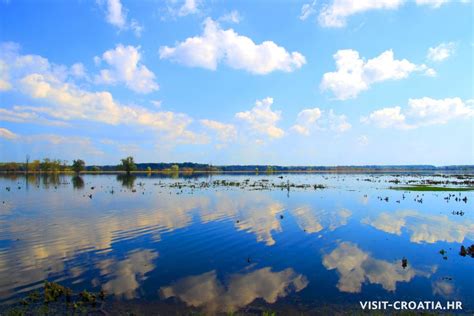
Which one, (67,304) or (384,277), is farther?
(384,277)

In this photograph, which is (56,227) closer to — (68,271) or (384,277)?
(68,271)

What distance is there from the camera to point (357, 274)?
1272 cm

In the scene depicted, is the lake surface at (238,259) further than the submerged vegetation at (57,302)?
Yes

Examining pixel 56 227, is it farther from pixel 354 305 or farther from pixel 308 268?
pixel 354 305

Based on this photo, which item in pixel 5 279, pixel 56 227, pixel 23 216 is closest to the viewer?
pixel 5 279

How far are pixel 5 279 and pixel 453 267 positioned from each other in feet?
63.5

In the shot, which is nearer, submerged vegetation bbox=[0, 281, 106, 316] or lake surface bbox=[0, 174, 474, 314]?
submerged vegetation bbox=[0, 281, 106, 316]

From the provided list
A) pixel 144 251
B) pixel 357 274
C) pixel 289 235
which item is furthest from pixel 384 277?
pixel 144 251

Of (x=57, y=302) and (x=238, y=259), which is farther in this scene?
(x=238, y=259)

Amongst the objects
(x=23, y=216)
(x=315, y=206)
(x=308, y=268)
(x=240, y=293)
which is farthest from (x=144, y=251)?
(x=315, y=206)

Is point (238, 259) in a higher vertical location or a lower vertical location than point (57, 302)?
lower

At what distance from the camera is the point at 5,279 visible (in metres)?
11.6

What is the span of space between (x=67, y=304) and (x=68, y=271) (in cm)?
343

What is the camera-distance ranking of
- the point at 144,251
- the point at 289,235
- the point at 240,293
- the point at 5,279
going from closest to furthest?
the point at 240,293 → the point at 5,279 → the point at 144,251 → the point at 289,235
